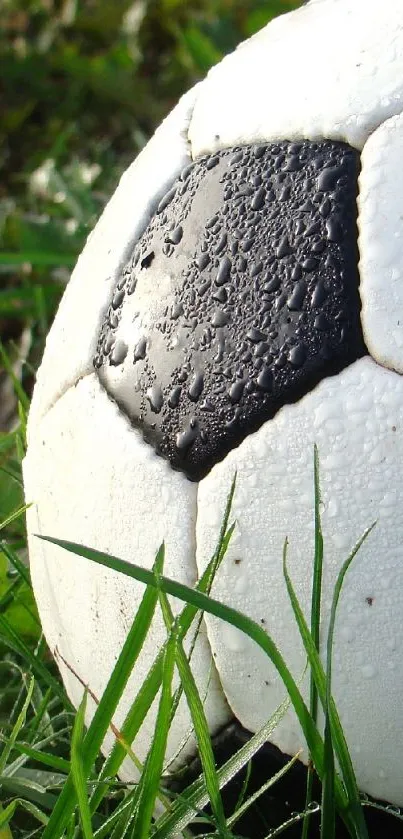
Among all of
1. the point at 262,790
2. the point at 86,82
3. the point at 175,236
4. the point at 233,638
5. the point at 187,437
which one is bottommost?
the point at 86,82

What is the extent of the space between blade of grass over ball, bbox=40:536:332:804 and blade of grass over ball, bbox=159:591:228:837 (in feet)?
0.13

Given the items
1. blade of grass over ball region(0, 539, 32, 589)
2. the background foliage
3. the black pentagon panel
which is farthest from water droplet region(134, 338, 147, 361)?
the background foliage

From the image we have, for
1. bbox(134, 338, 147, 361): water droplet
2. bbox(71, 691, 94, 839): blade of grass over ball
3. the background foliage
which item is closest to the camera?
bbox(71, 691, 94, 839): blade of grass over ball

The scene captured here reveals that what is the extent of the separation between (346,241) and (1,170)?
8.84 ft

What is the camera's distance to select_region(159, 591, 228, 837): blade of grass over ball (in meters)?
1.13

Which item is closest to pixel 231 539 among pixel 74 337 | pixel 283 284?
pixel 283 284

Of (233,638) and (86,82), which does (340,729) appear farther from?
(86,82)

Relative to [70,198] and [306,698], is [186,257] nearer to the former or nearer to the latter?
[306,698]

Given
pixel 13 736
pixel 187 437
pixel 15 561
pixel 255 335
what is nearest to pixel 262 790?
pixel 13 736

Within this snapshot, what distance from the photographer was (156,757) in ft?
3.70

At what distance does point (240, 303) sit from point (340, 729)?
47cm

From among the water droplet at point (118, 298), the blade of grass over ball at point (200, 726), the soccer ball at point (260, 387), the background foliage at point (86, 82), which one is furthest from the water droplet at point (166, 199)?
the background foliage at point (86, 82)

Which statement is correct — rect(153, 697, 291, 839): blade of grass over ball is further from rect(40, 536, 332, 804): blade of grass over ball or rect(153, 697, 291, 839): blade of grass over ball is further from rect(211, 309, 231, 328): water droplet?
rect(211, 309, 231, 328): water droplet

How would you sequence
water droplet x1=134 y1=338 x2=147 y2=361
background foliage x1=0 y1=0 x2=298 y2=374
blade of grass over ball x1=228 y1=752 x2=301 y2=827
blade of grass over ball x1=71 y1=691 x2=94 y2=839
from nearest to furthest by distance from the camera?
blade of grass over ball x1=71 y1=691 x2=94 y2=839
blade of grass over ball x1=228 y1=752 x2=301 y2=827
water droplet x1=134 y1=338 x2=147 y2=361
background foliage x1=0 y1=0 x2=298 y2=374
